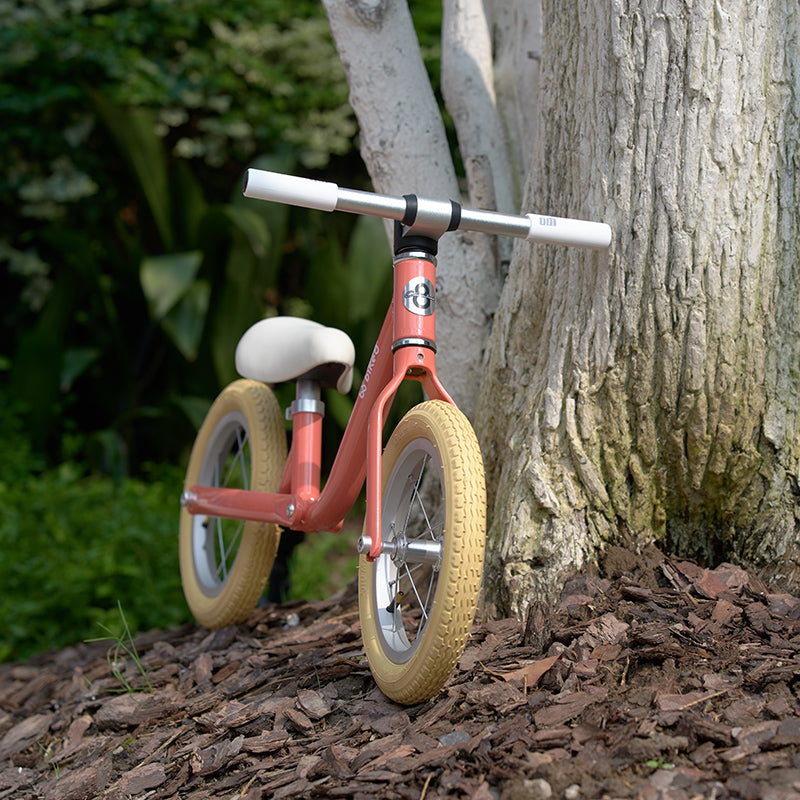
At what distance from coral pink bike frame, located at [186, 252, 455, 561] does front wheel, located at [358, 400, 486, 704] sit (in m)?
0.09

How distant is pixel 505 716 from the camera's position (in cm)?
→ 163

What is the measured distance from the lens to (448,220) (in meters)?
1.80

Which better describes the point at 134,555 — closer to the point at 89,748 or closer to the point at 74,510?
the point at 74,510

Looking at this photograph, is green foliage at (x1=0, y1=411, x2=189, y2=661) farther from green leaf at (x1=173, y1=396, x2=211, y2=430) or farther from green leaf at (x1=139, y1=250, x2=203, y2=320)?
green leaf at (x1=139, y1=250, x2=203, y2=320)

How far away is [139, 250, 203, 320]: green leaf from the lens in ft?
13.0

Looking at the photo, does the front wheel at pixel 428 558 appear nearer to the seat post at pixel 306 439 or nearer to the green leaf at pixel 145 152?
the seat post at pixel 306 439

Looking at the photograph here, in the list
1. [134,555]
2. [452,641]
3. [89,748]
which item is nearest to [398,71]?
[452,641]

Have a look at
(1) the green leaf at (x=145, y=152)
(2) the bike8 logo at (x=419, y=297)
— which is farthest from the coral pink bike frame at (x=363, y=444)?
(1) the green leaf at (x=145, y=152)

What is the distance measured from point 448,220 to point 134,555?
8.34 feet

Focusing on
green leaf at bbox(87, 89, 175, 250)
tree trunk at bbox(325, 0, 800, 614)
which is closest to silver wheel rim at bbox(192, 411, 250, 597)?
tree trunk at bbox(325, 0, 800, 614)

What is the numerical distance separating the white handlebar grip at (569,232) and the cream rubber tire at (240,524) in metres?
1.13

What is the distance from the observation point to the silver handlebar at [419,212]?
171 cm

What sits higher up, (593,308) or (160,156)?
(160,156)

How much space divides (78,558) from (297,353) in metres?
1.88
